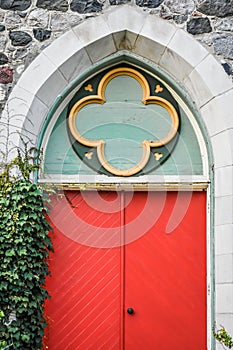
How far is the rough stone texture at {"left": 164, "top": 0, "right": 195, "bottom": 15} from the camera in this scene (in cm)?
570

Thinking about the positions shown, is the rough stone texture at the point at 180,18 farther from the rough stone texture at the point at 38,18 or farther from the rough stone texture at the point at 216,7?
the rough stone texture at the point at 38,18

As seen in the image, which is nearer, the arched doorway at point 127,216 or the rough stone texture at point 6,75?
the arched doorway at point 127,216

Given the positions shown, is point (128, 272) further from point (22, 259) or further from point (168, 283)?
point (22, 259)

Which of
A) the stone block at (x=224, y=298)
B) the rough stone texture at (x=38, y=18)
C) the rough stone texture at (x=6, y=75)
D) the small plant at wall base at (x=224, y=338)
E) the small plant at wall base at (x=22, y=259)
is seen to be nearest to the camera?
the small plant at wall base at (x=224, y=338)

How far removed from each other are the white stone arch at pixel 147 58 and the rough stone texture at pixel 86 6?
0.09m

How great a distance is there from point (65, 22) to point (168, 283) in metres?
2.31

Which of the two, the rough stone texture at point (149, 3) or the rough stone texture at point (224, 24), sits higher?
the rough stone texture at point (149, 3)

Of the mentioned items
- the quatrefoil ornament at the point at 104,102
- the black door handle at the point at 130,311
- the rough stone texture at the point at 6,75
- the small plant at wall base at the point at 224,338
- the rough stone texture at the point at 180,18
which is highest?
the rough stone texture at the point at 180,18

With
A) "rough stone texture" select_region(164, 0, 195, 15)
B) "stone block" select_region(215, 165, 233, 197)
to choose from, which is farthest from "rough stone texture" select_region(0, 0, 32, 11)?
→ "stone block" select_region(215, 165, 233, 197)

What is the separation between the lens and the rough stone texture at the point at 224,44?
220 inches

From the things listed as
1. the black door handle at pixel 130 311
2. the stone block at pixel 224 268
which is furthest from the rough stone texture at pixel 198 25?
the black door handle at pixel 130 311

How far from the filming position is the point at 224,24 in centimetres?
566

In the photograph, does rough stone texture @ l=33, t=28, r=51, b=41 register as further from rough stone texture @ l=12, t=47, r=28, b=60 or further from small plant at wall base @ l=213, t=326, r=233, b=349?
small plant at wall base @ l=213, t=326, r=233, b=349

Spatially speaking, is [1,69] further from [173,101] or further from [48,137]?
[173,101]
